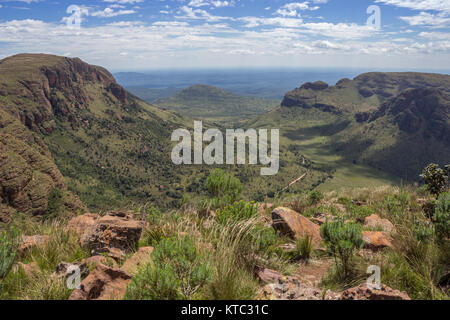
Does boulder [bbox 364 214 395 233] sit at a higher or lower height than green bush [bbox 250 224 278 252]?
lower

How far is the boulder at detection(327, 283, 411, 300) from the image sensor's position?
326cm

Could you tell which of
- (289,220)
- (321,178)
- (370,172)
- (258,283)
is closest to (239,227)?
(258,283)

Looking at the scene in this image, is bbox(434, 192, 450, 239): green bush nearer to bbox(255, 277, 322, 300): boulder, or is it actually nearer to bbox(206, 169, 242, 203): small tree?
bbox(255, 277, 322, 300): boulder

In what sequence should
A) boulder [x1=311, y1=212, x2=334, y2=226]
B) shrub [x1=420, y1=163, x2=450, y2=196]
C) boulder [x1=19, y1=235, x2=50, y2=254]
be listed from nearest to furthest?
boulder [x1=19, y1=235, x2=50, y2=254] < boulder [x1=311, y1=212, x2=334, y2=226] < shrub [x1=420, y1=163, x2=450, y2=196]

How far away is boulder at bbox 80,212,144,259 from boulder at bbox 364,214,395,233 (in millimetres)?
6664

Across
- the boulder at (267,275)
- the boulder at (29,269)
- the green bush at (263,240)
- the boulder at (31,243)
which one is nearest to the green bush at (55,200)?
the boulder at (31,243)

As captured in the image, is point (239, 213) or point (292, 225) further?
point (292, 225)

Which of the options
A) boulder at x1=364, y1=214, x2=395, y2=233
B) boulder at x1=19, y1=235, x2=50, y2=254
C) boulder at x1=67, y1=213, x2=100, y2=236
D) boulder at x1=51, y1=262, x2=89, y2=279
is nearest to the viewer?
boulder at x1=51, y1=262, x2=89, y2=279

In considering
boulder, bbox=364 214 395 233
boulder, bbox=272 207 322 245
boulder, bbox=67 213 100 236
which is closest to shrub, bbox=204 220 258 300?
boulder, bbox=272 207 322 245

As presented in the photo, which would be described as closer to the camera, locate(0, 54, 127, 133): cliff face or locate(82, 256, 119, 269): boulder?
locate(82, 256, 119, 269): boulder

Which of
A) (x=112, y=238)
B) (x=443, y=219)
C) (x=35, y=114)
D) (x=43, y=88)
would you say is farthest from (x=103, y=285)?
(x=43, y=88)

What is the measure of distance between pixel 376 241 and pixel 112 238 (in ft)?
20.1

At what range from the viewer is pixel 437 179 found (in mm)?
9469

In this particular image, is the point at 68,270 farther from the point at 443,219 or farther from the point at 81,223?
the point at 443,219
